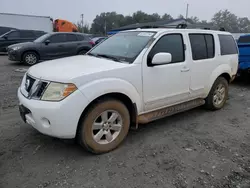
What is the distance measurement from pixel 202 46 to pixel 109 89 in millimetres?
2367

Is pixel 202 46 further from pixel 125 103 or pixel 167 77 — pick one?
pixel 125 103

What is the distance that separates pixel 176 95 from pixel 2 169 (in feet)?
9.22

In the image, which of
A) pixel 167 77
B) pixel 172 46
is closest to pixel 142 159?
pixel 167 77

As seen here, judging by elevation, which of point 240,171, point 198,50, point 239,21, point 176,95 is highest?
point 239,21

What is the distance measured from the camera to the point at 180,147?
3.23 meters

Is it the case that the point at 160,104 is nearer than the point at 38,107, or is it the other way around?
the point at 38,107

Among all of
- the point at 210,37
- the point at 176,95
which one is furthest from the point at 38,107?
the point at 210,37

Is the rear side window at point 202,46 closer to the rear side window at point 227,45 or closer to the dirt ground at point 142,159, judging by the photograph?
the rear side window at point 227,45

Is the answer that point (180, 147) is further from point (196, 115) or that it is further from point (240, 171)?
point (196, 115)

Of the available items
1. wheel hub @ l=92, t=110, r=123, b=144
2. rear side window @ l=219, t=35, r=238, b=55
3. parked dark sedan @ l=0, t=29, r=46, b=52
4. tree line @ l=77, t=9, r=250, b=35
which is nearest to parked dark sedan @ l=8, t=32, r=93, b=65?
parked dark sedan @ l=0, t=29, r=46, b=52

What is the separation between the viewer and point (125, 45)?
3.62 metres

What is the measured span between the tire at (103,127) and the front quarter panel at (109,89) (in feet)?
0.50

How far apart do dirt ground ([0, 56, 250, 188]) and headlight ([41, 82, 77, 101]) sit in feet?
2.06

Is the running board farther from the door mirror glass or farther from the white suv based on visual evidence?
the door mirror glass
